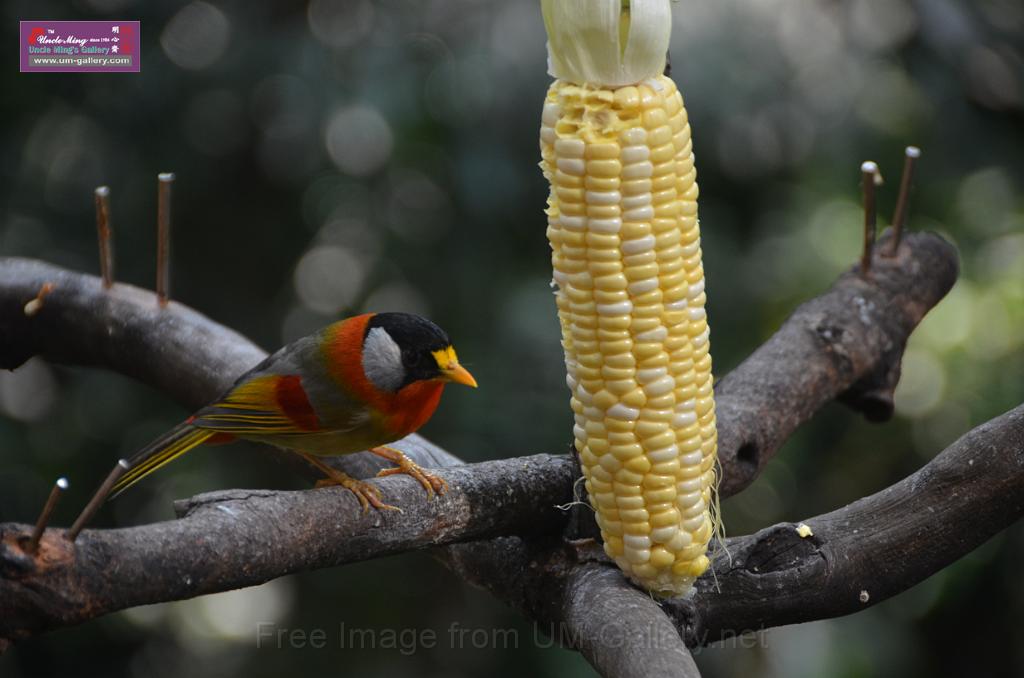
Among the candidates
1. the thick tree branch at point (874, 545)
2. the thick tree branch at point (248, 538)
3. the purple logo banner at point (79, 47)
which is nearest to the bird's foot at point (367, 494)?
the thick tree branch at point (248, 538)

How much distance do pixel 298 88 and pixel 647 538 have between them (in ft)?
6.25

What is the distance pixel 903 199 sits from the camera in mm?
2180

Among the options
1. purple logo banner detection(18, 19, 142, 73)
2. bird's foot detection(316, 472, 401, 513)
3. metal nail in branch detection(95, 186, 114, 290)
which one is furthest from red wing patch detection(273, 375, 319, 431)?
purple logo banner detection(18, 19, 142, 73)

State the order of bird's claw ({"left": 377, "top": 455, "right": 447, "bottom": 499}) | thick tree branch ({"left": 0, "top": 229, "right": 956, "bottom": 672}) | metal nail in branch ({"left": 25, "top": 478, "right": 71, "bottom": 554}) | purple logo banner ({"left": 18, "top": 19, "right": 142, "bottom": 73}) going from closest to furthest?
1. metal nail in branch ({"left": 25, "top": 478, "right": 71, "bottom": 554})
2. bird's claw ({"left": 377, "top": 455, "right": 447, "bottom": 499})
3. thick tree branch ({"left": 0, "top": 229, "right": 956, "bottom": 672})
4. purple logo banner ({"left": 18, "top": 19, "right": 142, "bottom": 73})

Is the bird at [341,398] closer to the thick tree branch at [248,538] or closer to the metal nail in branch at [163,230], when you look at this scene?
the thick tree branch at [248,538]

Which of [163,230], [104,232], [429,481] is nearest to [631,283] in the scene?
[429,481]

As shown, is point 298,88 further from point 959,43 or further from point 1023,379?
point 1023,379

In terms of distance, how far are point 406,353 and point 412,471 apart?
246mm

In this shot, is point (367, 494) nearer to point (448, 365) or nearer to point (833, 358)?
point (448, 365)

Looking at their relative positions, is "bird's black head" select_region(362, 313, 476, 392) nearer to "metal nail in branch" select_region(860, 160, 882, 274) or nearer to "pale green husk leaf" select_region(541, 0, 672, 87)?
"pale green husk leaf" select_region(541, 0, 672, 87)

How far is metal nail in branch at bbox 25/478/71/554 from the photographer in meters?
1.08

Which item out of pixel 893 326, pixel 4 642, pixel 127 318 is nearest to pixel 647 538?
pixel 4 642

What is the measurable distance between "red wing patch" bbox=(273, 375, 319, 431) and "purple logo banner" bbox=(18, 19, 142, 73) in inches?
65.4

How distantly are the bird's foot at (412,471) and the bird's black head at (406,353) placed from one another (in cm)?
13
